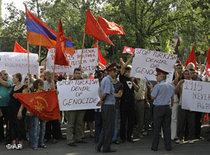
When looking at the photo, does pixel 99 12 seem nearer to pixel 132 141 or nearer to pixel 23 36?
pixel 23 36

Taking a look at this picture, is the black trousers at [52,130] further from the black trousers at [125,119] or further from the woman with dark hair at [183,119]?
the woman with dark hair at [183,119]

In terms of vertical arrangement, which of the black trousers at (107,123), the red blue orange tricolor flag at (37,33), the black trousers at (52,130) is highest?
the red blue orange tricolor flag at (37,33)

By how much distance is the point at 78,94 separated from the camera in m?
9.20

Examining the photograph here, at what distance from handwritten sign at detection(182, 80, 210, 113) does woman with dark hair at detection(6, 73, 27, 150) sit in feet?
13.8

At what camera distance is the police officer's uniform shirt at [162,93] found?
27.5 feet

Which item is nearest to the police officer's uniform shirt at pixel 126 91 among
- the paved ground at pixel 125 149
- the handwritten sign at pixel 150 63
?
the handwritten sign at pixel 150 63

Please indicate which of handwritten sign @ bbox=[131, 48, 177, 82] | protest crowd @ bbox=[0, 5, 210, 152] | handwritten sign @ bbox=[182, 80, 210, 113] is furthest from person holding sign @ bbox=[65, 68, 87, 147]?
handwritten sign @ bbox=[182, 80, 210, 113]

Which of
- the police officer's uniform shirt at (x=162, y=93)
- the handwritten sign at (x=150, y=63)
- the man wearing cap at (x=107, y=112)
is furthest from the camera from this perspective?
the handwritten sign at (x=150, y=63)

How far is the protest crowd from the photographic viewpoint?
841 cm

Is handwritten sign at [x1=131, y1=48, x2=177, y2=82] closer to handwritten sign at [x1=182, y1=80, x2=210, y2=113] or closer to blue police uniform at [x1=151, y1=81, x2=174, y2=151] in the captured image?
handwritten sign at [x1=182, y1=80, x2=210, y2=113]

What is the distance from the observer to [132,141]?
31.5 ft

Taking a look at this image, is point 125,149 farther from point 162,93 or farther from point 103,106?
point 162,93

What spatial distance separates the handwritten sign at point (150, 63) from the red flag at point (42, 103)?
2.35m

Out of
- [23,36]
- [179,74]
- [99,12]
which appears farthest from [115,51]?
[179,74]
